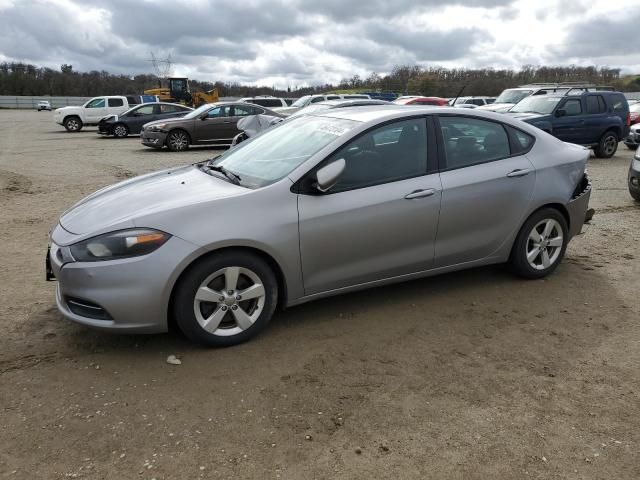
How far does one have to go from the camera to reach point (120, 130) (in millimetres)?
22703

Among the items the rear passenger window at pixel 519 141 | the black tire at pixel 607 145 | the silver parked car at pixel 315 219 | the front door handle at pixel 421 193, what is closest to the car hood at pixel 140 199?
the silver parked car at pixel 315 219

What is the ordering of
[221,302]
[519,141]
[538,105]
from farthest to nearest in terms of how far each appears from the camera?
[538,105] → [519,141] → [221,302]

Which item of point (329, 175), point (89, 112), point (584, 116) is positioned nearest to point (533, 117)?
point (584, 116)

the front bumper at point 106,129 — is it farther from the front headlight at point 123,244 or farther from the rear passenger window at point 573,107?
the front headlight at point 123,244

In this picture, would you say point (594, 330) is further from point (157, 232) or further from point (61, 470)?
point (61, 470)

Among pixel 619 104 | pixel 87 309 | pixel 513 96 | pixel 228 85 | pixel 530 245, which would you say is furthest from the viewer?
pixel 228 85

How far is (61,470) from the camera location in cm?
255

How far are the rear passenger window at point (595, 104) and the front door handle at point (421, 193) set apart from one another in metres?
12.6

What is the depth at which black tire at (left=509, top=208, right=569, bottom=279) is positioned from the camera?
4805 millimetres

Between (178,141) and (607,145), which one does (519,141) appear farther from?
(178,141)

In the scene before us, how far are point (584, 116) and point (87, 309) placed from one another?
14501 mm

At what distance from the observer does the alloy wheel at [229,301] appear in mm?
3557

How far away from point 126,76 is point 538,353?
323 ft

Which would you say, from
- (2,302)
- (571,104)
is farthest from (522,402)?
(571,104)
